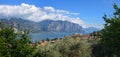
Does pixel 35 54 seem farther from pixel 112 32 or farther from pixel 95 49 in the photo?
pixel 95 49

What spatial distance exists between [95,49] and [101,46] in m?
0.66

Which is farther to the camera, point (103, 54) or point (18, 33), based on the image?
point (103, 54)

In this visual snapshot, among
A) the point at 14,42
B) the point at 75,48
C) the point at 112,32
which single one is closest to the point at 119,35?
the point at 112,32

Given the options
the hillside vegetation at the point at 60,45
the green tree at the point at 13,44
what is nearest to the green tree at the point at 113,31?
the hillside vegetation at the point at 60,45

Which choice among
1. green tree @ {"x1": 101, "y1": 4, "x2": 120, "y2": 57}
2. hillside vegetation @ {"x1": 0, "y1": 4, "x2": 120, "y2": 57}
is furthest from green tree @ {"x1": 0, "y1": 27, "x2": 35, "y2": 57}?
green tree @ {"x1": 101, "y1": 4, "x2": 120, "y2": 57}

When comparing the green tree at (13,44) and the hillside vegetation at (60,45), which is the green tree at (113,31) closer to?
the hillside vegetation at (60,45)

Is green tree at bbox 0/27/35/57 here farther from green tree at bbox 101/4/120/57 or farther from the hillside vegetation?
green tree at bbox 101/4/120/57

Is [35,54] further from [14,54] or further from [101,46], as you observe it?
[101,46]

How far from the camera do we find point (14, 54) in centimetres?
2061

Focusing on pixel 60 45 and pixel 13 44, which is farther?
pixel 60 45

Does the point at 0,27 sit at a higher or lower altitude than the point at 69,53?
higher

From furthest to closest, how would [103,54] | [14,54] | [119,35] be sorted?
[103,54]
[119,35]
[14,54]

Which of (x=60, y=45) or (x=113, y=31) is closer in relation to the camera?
(x=113, y=31)

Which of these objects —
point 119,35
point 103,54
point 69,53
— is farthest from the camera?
point 103,54
